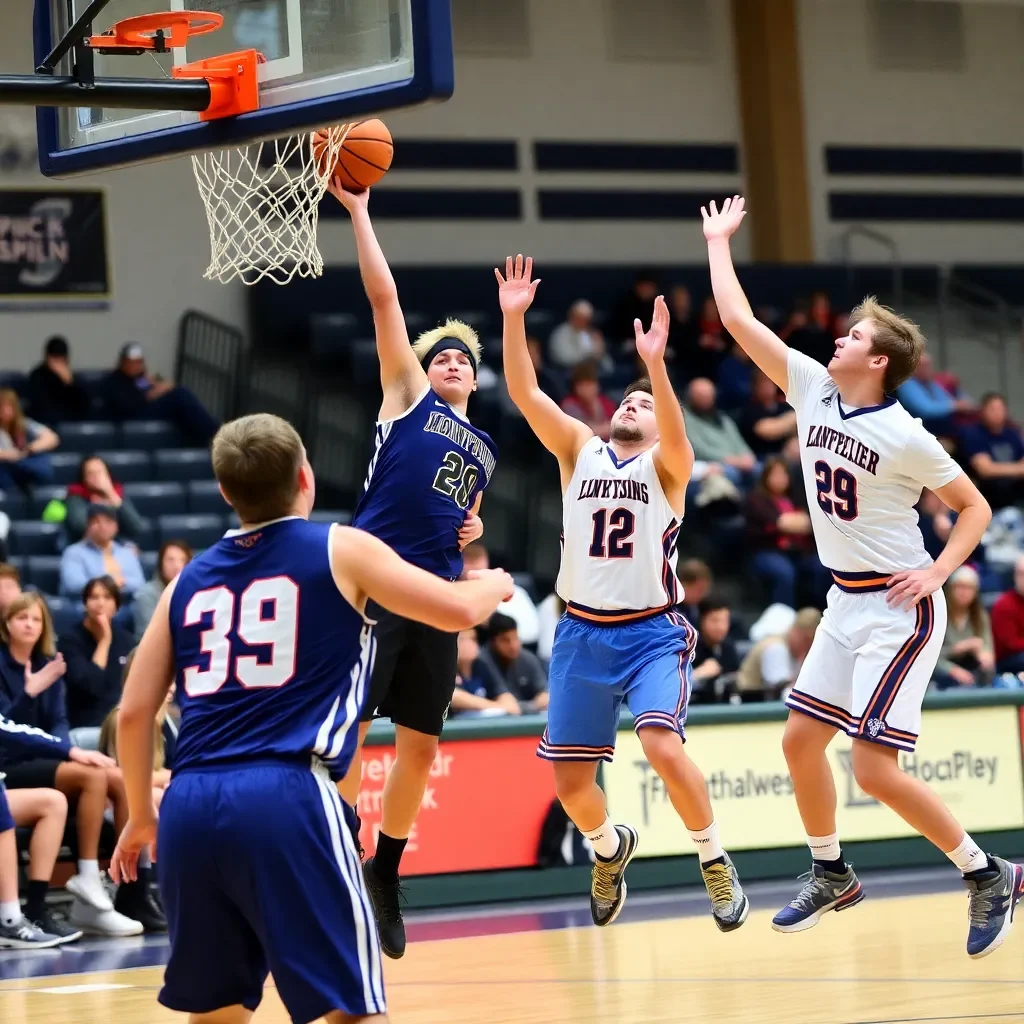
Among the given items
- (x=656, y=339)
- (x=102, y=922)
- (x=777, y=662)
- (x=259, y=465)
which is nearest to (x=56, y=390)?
(x=102, y=922)

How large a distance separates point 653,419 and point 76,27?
9.04 feet

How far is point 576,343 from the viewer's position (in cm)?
1714

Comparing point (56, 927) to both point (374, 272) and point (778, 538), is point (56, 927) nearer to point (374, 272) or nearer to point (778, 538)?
point (374, 272)

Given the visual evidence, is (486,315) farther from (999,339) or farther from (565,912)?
(565,912)

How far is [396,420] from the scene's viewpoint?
7051 millimetres

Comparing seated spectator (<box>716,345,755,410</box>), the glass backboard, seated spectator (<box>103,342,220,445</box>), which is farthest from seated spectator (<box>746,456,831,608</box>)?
the glass backboard

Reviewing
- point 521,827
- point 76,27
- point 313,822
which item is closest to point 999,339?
point 521,827

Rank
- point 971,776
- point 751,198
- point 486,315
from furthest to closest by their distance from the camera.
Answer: point 751,198, point 486,315, point 971,776

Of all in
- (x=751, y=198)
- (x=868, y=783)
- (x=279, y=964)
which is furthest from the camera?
(x=751, y=198)

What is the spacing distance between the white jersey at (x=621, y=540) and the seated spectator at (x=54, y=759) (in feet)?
11.9

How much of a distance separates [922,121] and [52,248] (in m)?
10.1

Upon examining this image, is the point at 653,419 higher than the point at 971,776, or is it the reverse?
the point at 653,419

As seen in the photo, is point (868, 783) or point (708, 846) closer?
point (868, 783)

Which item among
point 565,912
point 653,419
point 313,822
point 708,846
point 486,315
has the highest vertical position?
point 486,315
